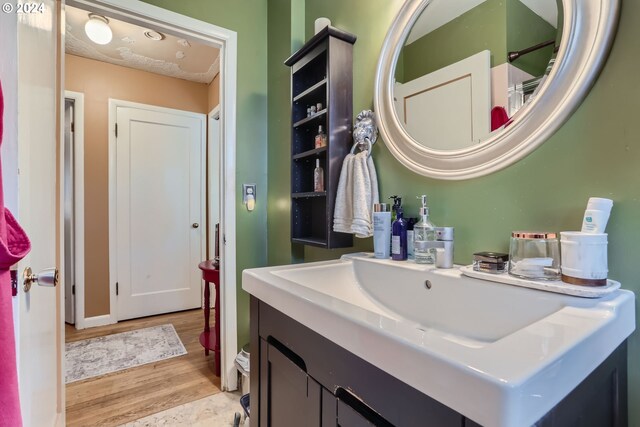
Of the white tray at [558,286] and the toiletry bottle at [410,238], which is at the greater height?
the toiletry bottle at [410,238]

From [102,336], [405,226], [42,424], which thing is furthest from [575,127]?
[102,336]

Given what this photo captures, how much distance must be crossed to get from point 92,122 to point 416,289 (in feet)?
9.97

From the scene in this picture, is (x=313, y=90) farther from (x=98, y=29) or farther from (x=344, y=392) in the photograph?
(x=98, y=29)

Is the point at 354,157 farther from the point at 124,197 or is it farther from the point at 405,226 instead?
the point at 124,197

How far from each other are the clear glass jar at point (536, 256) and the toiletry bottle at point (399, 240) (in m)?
0.33

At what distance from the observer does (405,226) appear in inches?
38.9

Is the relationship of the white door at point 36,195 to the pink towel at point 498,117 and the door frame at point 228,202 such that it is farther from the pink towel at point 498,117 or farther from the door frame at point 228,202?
the pink towel at point 498,117

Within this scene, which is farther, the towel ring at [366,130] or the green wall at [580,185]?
the towel ring at [366,130]

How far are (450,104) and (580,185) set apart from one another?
0.43 meters

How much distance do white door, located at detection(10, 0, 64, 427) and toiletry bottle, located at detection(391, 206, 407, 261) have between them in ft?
3.09

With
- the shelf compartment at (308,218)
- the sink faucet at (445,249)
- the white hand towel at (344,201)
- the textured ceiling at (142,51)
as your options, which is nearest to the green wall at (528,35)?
the sink faucet at (445,249)

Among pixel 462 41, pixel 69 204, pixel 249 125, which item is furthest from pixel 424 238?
pixel 69 204

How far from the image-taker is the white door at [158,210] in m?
2.75
